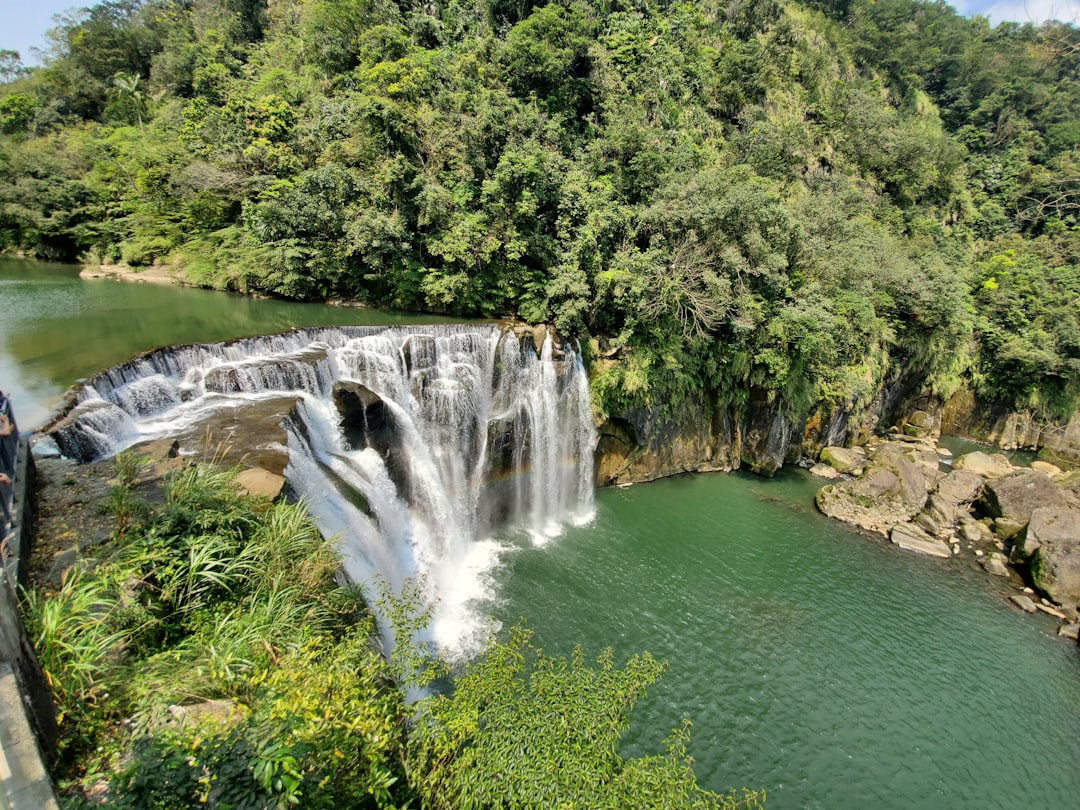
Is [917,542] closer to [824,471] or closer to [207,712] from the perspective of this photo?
[824,471]

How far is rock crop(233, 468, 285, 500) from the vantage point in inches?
295

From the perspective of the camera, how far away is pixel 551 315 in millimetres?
16125

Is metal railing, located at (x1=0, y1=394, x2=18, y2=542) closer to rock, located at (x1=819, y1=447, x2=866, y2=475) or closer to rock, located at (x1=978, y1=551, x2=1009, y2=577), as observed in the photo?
rock, located at (x1=978, y1=551, x2=1009, y2=577)

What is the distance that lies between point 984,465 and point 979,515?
3.88 meters

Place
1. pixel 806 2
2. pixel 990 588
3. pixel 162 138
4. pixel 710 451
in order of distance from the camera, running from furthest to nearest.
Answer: pixel 806 2, pixel 162 138, pixel 710 451, pixel 990 588

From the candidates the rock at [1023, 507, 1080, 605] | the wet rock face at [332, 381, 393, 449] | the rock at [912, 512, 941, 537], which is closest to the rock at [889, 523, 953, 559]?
the rock at [912, 512, 941, 537]

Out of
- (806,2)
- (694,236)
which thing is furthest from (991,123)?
(694,236)

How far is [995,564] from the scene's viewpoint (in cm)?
1396

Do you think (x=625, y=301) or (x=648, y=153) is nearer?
(x=625, y=301)

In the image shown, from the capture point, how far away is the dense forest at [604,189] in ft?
52.2

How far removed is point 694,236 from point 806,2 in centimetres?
3478

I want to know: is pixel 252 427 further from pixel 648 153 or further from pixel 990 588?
pixel 990 588

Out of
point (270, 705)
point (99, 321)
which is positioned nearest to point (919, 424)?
point (270, 705)

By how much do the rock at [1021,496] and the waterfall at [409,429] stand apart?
43.9 ft
